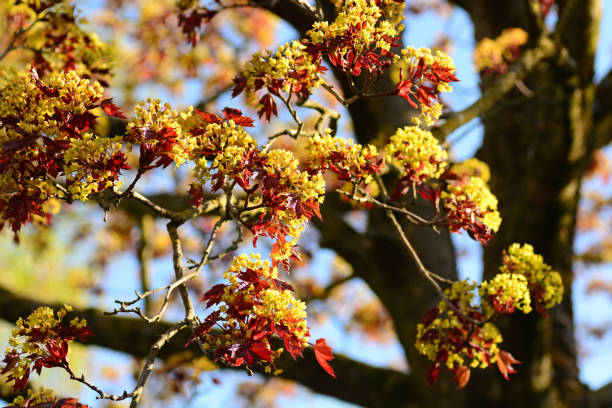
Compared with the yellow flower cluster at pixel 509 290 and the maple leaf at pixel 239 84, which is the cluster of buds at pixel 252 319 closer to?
the maple leaf at pixel 239 84

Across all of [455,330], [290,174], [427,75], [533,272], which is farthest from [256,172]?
[533,272]

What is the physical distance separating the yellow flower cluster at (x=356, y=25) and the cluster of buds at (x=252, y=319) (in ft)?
2.96

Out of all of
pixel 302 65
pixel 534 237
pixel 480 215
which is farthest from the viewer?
pixel 534 237

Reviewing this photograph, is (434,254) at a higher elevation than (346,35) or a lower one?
higher

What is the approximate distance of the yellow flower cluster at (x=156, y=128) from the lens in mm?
1891

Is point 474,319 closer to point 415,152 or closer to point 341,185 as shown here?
point 415,152

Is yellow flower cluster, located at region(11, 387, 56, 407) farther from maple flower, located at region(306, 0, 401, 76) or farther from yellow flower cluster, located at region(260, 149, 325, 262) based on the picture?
maple flower, located at region(306, 0, 401, 76)

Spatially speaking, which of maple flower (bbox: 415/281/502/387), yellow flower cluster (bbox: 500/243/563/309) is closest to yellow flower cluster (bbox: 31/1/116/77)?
maple flower (bbox: 415/281/502/387)

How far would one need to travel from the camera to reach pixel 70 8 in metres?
3.31

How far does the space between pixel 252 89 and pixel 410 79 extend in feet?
2.17

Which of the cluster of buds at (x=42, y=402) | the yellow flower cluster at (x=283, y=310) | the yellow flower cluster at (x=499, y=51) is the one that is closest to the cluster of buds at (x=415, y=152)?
the yellow flower cluster at (x=283, y=310)

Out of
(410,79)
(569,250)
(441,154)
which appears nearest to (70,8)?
(410,79)

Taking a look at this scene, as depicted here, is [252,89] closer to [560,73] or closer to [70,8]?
[70,8]

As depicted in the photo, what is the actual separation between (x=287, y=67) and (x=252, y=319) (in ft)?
3.11
